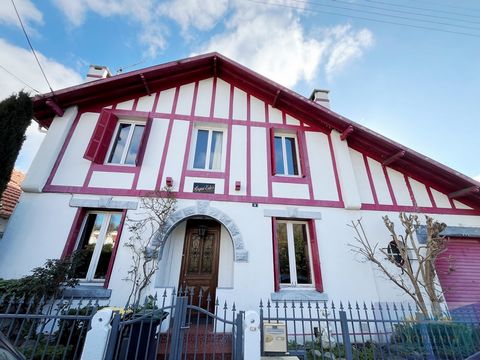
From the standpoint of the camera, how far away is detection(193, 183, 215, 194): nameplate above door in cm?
632

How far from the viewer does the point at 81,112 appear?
22.7 feet

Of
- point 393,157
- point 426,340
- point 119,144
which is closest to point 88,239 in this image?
point 119,144

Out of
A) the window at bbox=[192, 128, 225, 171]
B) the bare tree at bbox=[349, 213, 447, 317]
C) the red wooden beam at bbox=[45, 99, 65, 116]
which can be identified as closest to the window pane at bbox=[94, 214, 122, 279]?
the window at bbox=[192, 128, 225, 171]

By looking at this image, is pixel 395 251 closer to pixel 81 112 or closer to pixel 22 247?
pixel 22 247

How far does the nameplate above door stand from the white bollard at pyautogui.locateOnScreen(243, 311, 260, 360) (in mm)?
3625

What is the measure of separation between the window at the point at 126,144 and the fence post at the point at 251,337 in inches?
214

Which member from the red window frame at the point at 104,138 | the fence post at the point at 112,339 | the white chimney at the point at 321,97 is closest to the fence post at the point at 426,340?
the fence post at the point at 112,339

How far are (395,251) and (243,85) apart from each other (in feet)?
24.4

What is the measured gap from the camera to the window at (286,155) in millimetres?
7184

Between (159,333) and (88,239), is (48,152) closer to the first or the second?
(88,239)

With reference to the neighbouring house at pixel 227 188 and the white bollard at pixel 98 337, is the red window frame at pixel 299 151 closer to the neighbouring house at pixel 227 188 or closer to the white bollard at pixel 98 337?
the neighbouring house at pixel 227 188

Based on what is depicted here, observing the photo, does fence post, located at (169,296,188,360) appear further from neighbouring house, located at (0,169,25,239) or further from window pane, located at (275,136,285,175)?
neighbouring house, located at (0,169,25,239)

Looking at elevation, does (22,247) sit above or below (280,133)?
below

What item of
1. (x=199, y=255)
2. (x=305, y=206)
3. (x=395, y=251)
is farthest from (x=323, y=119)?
(x=199, y=255)
